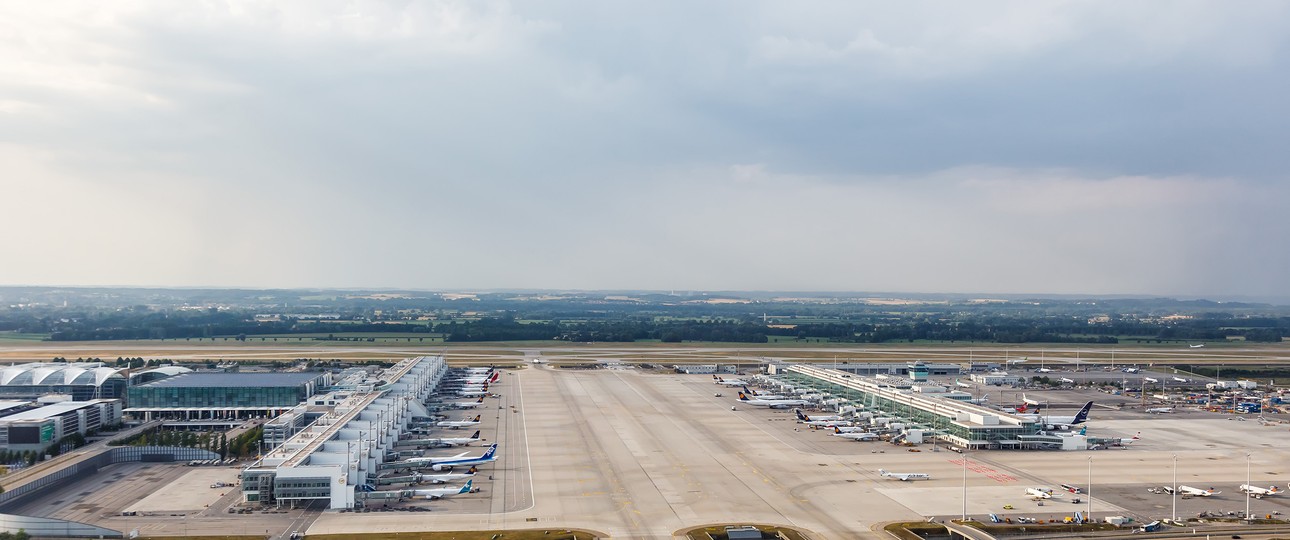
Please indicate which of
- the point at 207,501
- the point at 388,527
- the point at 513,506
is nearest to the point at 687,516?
the point at 513,506

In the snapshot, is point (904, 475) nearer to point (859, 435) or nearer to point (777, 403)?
point (859, 435)

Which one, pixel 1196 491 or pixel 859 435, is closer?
pixel 1196 491

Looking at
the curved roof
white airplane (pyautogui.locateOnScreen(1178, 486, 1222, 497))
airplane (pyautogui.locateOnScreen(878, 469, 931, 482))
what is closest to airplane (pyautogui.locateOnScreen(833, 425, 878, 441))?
airplane (pyautogui.locateOnScreen(878, 469, 931, 482))

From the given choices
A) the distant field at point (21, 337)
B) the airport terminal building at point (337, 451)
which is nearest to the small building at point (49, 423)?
the airport terminal building at point (337, 451)

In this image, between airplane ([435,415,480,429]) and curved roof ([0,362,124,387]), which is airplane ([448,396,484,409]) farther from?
curved roof ([0,362,124,387])

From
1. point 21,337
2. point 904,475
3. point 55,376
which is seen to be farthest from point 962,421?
point 21,337

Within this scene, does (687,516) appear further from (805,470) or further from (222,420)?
(222,420)

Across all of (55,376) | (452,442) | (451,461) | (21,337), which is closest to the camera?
(451,461)

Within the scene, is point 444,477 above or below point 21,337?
below

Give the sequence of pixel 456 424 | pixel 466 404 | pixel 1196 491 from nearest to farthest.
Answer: pixel 1196 491
pixel 456 424
pixel 466 404

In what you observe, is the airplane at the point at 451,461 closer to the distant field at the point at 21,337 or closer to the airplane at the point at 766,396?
the airplane at the point at 766,396
